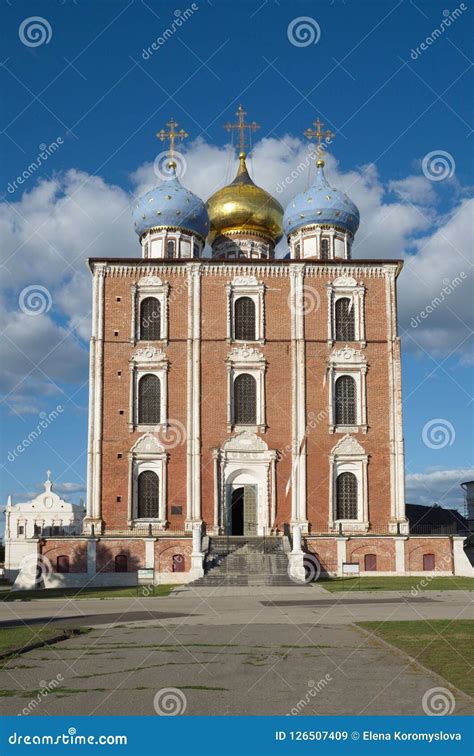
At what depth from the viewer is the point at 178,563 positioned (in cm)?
3488

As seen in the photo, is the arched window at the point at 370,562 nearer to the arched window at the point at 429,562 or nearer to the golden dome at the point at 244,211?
the arched window at the point at 429,562

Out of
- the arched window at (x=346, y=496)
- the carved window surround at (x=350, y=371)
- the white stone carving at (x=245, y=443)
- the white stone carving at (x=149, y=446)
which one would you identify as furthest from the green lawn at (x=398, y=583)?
the white stone carving at (x=149, y=446)

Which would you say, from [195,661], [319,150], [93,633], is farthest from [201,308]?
[195,661]

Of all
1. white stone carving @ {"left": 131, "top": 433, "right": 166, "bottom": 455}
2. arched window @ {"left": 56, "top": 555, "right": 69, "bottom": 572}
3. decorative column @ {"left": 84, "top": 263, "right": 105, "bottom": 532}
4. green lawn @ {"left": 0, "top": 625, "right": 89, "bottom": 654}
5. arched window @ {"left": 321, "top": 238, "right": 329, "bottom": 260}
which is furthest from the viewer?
arched window @ {"left": 321, "top": 238, "right": 329, "bottom": 260}

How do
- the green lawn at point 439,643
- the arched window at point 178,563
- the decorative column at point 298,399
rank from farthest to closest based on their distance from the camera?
1. the decorative column at point 298,399
2. the arched window at point 178,563
3. the green lawn at point 439,643

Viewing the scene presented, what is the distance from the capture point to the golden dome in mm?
46094

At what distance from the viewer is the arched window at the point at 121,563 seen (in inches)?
1385

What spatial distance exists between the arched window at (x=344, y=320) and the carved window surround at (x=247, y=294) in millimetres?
3594

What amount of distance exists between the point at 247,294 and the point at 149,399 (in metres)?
6.74

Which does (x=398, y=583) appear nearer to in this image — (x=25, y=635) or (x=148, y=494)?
(x=148, y=494)

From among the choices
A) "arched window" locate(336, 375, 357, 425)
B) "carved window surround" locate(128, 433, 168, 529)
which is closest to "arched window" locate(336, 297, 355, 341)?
"arched window" locate(336, 375, 357, 425)

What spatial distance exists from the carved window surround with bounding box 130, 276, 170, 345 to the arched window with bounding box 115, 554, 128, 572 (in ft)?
32.7

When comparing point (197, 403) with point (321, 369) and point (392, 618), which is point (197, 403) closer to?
point (321, 369)

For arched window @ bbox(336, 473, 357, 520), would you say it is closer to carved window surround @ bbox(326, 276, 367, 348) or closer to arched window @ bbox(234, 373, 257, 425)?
arched window @ bbox(234, 373, 257, 425)
